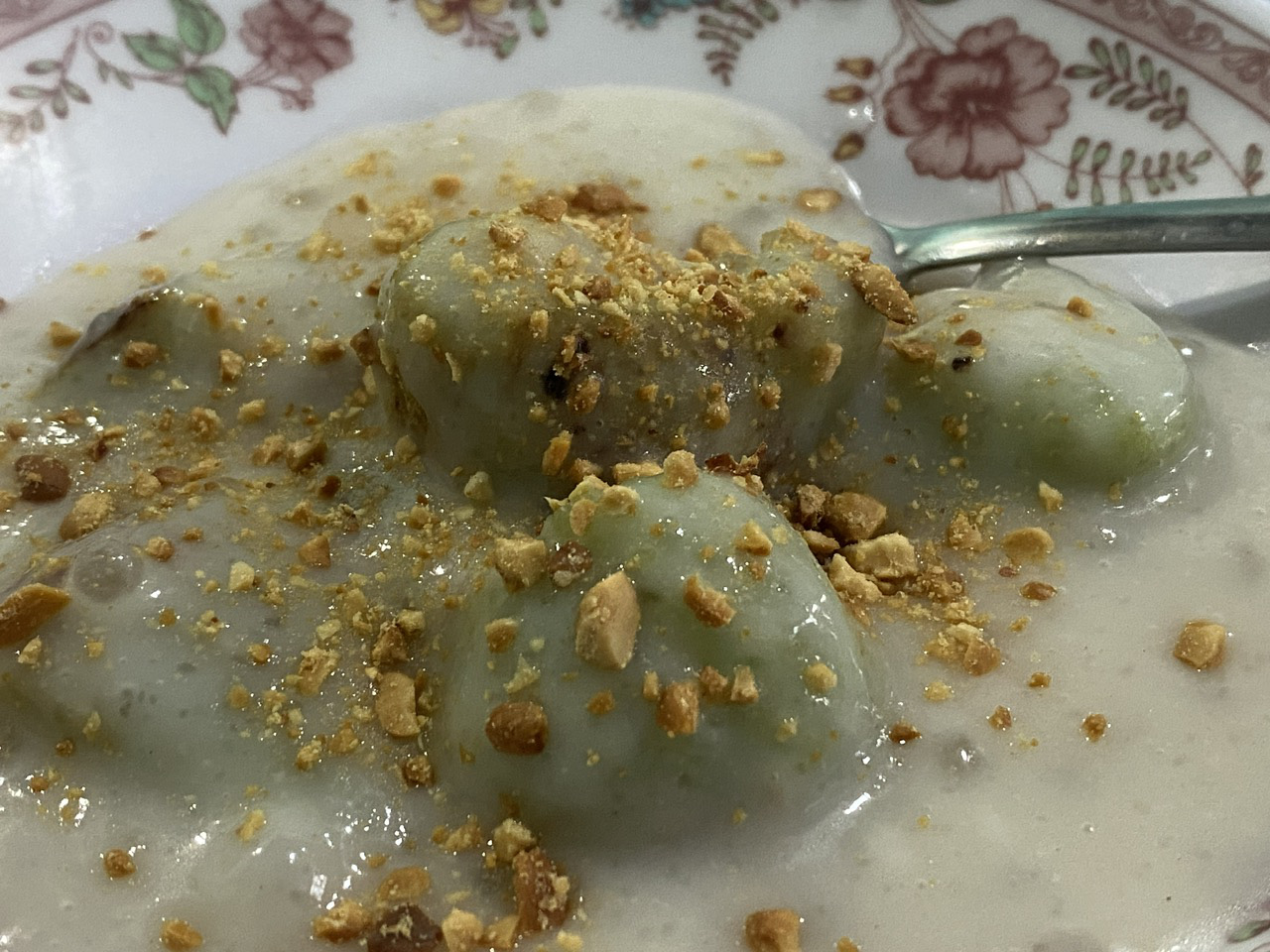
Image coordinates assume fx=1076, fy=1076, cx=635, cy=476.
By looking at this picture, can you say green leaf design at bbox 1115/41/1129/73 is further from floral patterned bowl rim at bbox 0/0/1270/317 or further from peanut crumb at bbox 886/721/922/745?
peanut crumb at bbox 886/721/922/745

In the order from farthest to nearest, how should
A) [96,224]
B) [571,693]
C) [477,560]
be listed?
1. [96,224]
2. [477,560]
3. [571,693]

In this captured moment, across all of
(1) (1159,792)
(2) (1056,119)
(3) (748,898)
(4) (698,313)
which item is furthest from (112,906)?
(2) (1056,119)

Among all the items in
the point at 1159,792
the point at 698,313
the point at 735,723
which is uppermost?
the point at 698,313

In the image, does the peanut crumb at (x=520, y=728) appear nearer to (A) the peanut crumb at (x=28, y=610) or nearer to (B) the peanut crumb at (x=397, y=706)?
(B) the peanut crumb at (x=397, y=706)

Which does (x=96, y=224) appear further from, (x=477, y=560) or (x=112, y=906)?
(x=112, y=906)

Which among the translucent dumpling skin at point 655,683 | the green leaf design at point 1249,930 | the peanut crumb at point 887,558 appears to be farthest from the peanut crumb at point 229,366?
the green leaf design at point 1249,930

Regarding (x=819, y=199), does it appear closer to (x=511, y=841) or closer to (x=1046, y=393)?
(x=1046, y=393)
